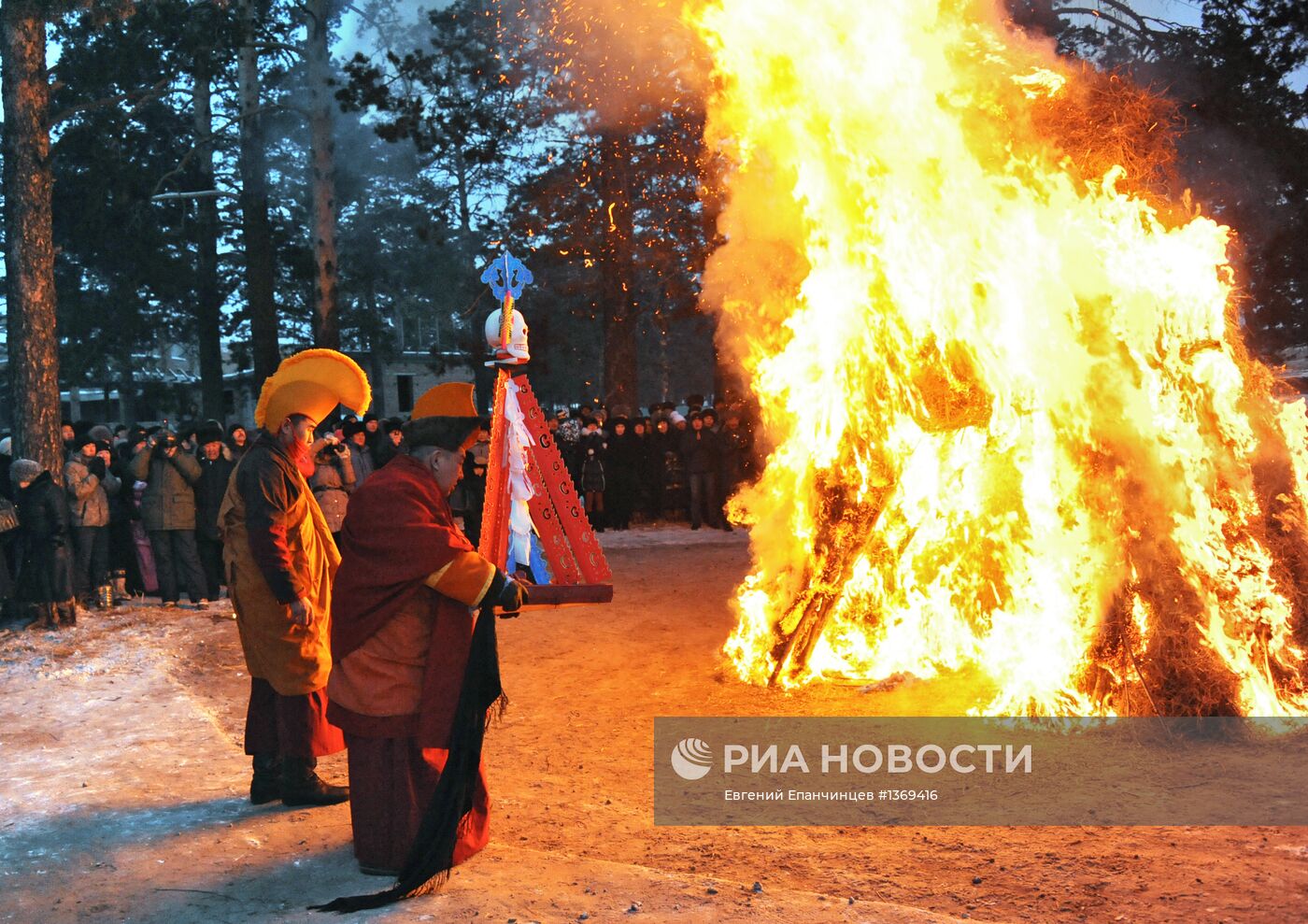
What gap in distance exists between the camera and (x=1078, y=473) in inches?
A: 273

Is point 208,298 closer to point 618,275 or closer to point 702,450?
point 618,275

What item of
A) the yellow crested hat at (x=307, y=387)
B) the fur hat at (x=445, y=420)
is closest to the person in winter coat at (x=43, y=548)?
the yellow crested hat at (x=307, y=387)

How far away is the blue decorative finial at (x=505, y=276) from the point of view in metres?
10.4

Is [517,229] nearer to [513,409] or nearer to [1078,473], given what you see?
[513,409]

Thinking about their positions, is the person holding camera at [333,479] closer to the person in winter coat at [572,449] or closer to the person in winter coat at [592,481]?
the person in winter coat at [592,481]

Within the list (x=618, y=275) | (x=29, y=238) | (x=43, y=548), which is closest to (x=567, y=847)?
(x=43, y=548)

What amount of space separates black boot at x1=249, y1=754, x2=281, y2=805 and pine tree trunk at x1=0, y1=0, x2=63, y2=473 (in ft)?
24.7

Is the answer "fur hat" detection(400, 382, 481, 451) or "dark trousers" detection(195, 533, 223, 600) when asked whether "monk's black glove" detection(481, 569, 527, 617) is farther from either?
"dark trousers" detection(195, 533, 223, 600)

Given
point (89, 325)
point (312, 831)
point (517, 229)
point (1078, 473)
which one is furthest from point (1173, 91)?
point (89, 325)

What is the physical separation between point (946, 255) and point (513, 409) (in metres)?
4.54

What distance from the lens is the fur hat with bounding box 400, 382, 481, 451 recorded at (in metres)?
4.77

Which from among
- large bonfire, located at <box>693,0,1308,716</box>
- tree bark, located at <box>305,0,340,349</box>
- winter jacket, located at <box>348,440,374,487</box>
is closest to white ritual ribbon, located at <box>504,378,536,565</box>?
large bonfire, located at <box>693,0,1308,716</box>

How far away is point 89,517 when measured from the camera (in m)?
10.8

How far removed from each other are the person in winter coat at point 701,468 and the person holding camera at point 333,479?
5.89 m
